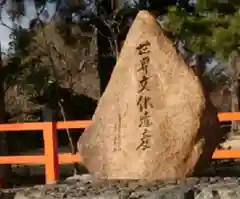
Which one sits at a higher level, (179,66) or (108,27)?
(108,27)

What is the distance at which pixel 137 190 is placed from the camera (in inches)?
139

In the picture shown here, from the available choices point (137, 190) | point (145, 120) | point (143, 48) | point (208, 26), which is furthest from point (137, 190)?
point (208, 26)

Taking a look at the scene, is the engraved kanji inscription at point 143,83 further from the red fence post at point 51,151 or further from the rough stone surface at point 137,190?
the red fence post at point 51,151

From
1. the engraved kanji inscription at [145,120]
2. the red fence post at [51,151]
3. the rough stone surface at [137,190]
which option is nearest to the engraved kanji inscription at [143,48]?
the engraved kanji inscription at [145,120]

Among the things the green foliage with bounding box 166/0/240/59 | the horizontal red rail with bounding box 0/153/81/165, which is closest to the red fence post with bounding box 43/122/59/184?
the horizontal red rail with bounding box 0/153/81/165

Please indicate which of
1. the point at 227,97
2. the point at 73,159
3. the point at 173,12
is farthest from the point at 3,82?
the point at 227,97

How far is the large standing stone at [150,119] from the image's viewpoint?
12.9 ft

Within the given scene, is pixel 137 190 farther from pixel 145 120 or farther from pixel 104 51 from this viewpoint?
pixel 104 51

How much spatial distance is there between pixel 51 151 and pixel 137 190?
256cm

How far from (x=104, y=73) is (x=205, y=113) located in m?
6.64

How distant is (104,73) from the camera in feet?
34.5

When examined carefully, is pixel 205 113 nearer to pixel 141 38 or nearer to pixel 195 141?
pixel 195 141

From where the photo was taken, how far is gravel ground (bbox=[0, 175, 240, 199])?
3418 millimetres

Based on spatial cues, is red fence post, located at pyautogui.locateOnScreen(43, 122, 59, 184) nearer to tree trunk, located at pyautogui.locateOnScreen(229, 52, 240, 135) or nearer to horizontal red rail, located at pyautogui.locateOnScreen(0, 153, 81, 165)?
horizontal red rail, located at pyautogui.locateOnScreen(0, 153, 81, 165)
